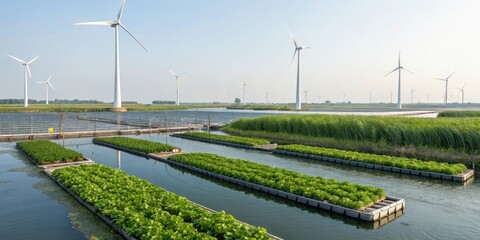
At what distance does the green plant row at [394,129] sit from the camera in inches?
1121

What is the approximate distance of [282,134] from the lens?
43.7 metres

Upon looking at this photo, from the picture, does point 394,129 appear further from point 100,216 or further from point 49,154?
point 49,154

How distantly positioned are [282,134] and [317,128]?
5.14 m

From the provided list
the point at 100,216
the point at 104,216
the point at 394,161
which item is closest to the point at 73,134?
the point at 100,216

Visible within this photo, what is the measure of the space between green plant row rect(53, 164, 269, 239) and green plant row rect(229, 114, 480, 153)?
2378cm

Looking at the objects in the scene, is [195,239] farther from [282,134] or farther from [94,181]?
[282,134]

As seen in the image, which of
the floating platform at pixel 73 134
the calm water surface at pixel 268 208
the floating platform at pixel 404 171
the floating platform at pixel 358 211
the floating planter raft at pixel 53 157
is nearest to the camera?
the calm water surface at pixel 268 208

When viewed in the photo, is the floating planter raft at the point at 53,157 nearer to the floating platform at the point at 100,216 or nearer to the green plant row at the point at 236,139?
the floating platform at the point at 100,216

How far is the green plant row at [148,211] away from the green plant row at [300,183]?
549 cm

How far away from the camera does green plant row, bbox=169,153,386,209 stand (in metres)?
16.1

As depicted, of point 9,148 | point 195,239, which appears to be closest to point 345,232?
point 195,239

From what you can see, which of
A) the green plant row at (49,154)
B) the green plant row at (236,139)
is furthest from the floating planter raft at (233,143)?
the green plant row at (49,154)

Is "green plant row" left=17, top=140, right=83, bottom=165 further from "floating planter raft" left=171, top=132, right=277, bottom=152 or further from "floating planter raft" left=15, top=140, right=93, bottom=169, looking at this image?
"floating planter raft" left=171, top=132, right=277, bottom=152

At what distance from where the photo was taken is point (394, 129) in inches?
1297
